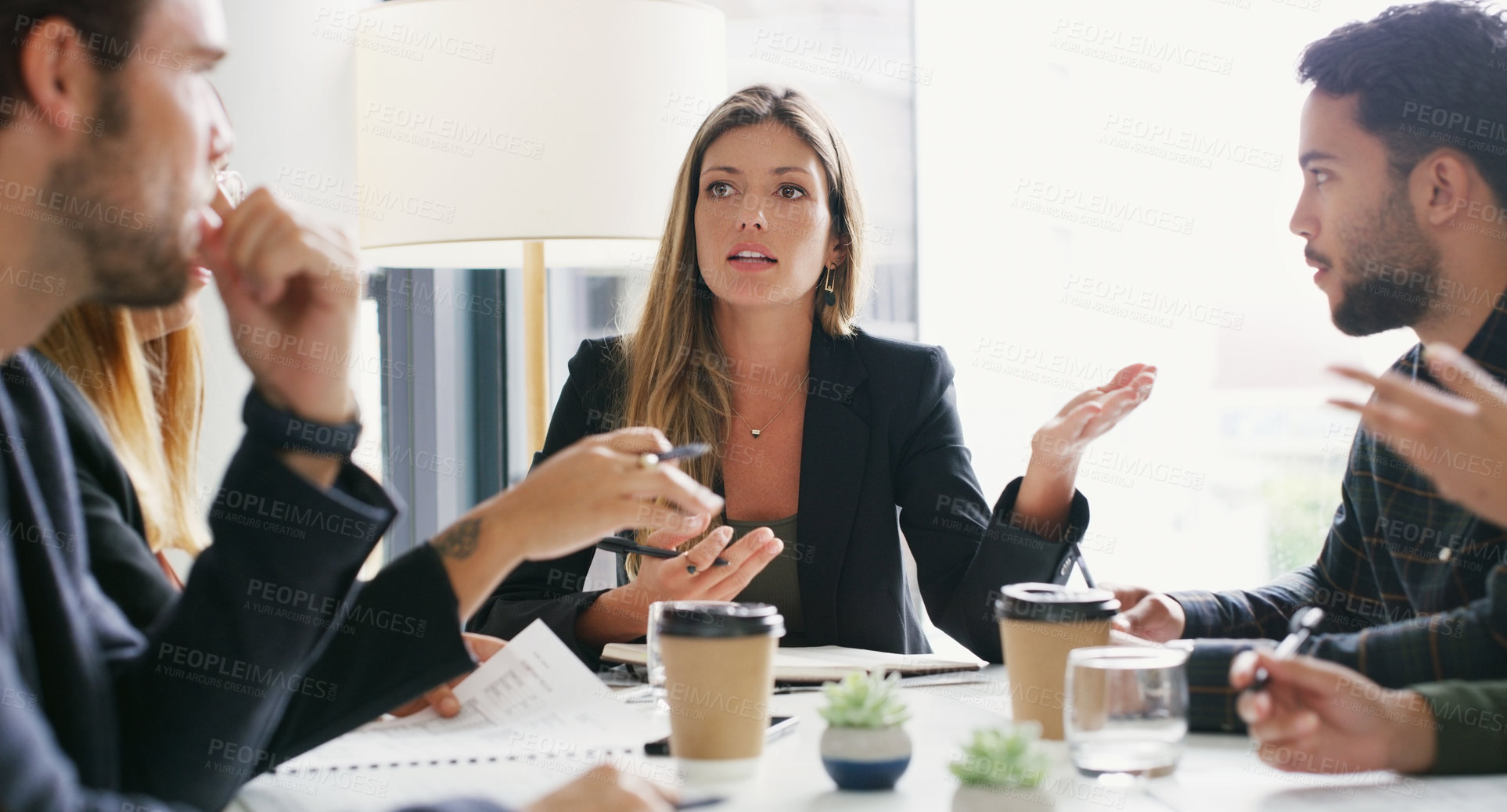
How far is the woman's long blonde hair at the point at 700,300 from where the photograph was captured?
A: 6.75 feet

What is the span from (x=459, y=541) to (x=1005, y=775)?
53cm

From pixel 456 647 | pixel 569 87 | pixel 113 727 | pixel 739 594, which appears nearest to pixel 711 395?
pixel 739 594

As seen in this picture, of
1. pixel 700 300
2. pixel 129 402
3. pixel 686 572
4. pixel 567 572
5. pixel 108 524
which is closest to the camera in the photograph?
pixel 108 524

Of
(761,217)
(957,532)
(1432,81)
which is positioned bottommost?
(957,532)

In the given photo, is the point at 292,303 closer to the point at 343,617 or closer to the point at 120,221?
the point at 120,221

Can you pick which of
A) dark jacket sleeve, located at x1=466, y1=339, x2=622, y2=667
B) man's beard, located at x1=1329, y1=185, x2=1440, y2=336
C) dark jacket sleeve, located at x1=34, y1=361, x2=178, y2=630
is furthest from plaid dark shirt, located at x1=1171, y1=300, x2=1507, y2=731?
dark jacket sleeve, located at x1=34, y1=361, x2=178, y2=630

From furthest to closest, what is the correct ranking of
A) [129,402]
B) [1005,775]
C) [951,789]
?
[129,402], [951,789], [1005,775]

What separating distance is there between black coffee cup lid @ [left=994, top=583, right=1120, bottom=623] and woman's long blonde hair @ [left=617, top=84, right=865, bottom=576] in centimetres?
93

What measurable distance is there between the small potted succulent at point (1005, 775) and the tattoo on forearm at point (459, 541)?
49 cm

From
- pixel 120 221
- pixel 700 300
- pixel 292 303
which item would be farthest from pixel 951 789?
pixel 700 300

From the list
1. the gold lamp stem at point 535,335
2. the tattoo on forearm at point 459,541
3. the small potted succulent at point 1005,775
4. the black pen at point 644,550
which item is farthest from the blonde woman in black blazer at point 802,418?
the small potted succulent at point 1005,775

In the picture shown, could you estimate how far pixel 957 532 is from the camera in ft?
5.99

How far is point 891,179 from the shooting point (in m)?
3.08

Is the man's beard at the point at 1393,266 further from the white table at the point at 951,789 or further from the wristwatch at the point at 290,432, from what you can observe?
the wristwatch at the point at 290,432
